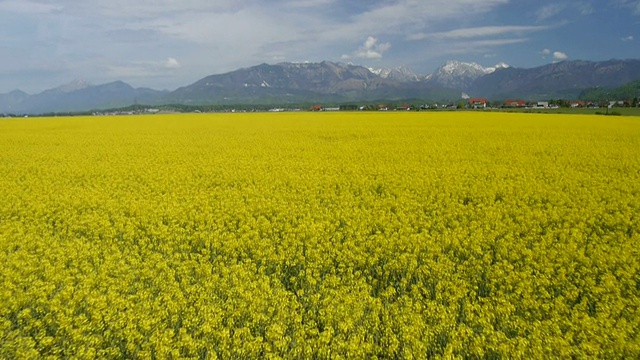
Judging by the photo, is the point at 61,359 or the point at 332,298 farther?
the point at 332,298

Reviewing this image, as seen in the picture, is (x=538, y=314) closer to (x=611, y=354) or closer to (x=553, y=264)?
(x=611, y=354)

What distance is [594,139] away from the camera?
21.1 metres

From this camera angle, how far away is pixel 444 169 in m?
13.1

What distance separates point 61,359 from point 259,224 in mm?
4223

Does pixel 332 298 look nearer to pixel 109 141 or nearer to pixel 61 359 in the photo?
pixel 61 359

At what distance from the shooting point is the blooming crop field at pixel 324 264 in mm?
4410

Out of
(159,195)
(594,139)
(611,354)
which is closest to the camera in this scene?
(611,354)

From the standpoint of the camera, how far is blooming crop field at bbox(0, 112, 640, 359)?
14.5 feet

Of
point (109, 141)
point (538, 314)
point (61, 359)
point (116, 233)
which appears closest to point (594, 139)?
point (538, 314)

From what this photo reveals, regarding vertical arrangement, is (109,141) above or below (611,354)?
above

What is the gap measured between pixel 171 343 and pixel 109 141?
2321 centimetres

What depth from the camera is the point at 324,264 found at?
636cm

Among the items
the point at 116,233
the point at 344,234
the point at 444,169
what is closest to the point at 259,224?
the point at 344,234

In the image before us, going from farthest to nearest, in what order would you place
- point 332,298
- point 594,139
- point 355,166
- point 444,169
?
point 594,139
point 355,166
point 444,169
point 332,298
